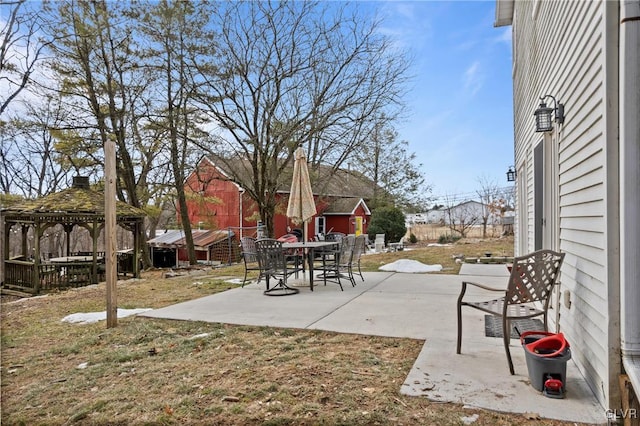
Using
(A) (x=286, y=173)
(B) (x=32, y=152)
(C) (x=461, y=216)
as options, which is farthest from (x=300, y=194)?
(C) (x=461, y=216)

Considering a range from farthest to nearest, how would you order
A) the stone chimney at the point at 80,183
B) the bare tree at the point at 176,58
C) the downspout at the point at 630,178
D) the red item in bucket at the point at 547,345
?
the bare tree at the point at 176,58
the stone chimney at the point at 80,183
the red item in bucket at the point at 547,345
the downspout at the point at 630,178

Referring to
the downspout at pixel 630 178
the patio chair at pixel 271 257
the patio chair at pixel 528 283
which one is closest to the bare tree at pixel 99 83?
the patio chair at pixel 271 257

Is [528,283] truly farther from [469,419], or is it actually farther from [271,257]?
[271,257]

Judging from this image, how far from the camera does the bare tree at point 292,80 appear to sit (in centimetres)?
1258

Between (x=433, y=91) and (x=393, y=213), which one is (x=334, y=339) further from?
(x=393, y=213)

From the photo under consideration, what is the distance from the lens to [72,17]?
12.3 metres

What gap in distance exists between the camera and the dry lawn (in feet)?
7.79

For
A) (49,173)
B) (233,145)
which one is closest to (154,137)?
(233,145)

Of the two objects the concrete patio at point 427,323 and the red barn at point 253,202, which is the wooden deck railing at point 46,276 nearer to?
the red barn at point 253,202

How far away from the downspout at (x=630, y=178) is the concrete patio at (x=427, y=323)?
58cm

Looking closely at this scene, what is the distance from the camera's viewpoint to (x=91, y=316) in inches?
205

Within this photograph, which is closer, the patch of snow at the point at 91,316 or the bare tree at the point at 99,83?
the patch of snow at the point at 91,316

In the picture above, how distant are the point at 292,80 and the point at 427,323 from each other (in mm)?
10704

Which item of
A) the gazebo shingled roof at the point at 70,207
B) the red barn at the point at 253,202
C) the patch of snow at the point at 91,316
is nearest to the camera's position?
the patch of snow at the point at 91,316
